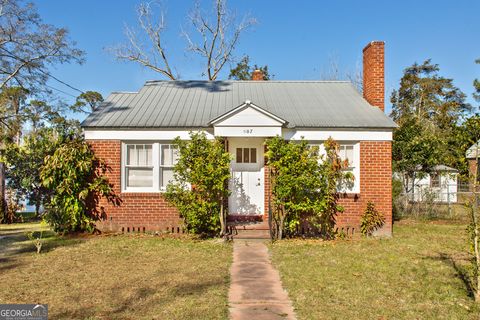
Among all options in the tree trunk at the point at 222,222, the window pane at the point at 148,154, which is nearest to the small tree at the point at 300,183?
the tree trunk at the point at 222,222

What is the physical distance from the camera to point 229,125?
10961mm

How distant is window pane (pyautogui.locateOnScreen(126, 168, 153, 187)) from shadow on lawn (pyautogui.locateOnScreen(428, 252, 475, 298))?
303 inches

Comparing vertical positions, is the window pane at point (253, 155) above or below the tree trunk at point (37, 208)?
above

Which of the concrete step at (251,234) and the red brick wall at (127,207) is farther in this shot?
the red brick wall at (127,207)

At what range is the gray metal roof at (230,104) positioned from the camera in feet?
37.3

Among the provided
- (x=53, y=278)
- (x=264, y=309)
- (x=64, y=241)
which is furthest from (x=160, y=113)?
(x=264, y=309)

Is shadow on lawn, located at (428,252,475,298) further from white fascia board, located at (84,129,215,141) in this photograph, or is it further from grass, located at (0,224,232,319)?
white fascia board, located at (84,129,215,141)

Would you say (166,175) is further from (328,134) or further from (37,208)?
(37,208)

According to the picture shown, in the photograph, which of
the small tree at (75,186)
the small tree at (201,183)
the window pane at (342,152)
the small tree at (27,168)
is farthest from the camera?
the small tree at (27,168)

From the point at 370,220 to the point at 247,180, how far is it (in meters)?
3.76

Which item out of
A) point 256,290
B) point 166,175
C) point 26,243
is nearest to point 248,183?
point 166,175

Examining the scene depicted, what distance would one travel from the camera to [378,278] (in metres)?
6.93

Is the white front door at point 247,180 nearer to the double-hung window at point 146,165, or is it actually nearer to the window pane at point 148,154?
the double-hung window at point 146,165

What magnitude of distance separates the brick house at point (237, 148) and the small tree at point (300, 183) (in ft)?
1.62
